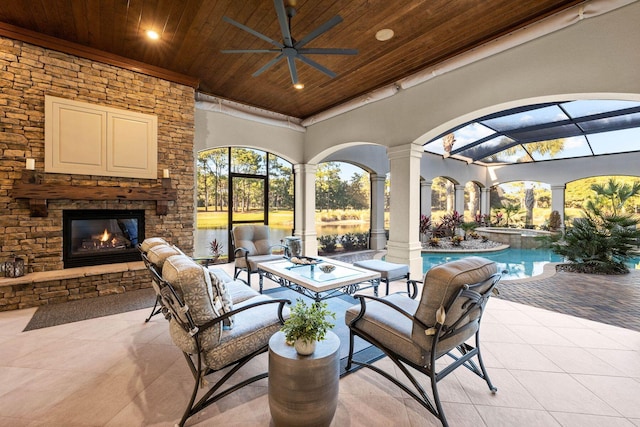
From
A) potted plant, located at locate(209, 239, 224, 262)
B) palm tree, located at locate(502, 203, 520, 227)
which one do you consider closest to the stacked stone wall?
potted plant, located at locate(209, 239, 224, 262)

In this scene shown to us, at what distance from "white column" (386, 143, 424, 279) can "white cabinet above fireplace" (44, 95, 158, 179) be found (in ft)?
13.3

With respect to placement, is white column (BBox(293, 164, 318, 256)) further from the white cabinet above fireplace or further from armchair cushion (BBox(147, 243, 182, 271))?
armchair cushion (BBox(147, 243, 182, 271))

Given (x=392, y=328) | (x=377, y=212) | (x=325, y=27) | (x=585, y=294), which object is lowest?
(x=585, y=294)

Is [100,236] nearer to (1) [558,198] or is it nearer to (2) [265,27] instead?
(2) [265,27]

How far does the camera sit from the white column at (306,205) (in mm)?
7078

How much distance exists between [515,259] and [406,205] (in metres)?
4.93

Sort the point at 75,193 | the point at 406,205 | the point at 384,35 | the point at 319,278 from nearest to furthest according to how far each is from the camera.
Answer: the point at 319,278
the point at 384,35
the point at 75,193
the point at 406,205

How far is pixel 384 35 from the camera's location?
3514mm

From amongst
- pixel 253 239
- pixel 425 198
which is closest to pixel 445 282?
pixel 253 239

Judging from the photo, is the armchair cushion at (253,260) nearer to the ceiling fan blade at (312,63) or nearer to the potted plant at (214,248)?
the potted plant at (214,248)

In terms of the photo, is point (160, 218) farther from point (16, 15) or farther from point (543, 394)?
point (543, 394)

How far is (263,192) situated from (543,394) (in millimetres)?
5979

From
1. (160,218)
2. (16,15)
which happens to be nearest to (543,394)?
(160,218)

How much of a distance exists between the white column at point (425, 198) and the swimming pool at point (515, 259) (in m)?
2.23
